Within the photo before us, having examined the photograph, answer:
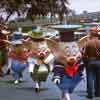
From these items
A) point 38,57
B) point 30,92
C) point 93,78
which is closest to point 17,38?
point 38,57

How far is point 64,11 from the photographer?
48.1 meters

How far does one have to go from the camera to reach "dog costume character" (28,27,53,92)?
46.2ft

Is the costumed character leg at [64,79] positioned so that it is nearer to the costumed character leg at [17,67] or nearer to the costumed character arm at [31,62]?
the costumed character arm at [31,62]

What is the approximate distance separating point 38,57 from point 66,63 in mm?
2613

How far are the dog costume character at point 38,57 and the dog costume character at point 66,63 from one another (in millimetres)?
1979

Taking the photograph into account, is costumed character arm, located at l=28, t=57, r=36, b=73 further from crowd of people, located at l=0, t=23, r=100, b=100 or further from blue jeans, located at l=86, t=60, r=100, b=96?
blue jeans, located at l=86, t=60, r=100, b=96

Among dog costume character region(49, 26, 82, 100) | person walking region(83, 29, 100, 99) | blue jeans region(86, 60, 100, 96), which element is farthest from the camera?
blue jeans region(86, 60, 100, 96)

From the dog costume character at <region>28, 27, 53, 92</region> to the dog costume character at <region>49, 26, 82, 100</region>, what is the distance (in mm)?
1979

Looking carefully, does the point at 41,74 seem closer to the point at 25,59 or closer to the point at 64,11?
the point at 25,59

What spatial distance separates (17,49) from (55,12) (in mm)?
32020

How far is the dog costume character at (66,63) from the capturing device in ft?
38.5

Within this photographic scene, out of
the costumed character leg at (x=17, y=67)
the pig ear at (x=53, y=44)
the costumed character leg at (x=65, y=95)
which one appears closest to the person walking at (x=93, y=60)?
the pig ear at (x=53, y=44)

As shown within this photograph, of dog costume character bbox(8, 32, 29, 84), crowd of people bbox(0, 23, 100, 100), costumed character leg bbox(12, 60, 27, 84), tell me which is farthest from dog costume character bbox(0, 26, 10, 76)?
crowd of people bbox(0, 23, 100, 100)

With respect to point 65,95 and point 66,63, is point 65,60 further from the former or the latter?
point 65,95
